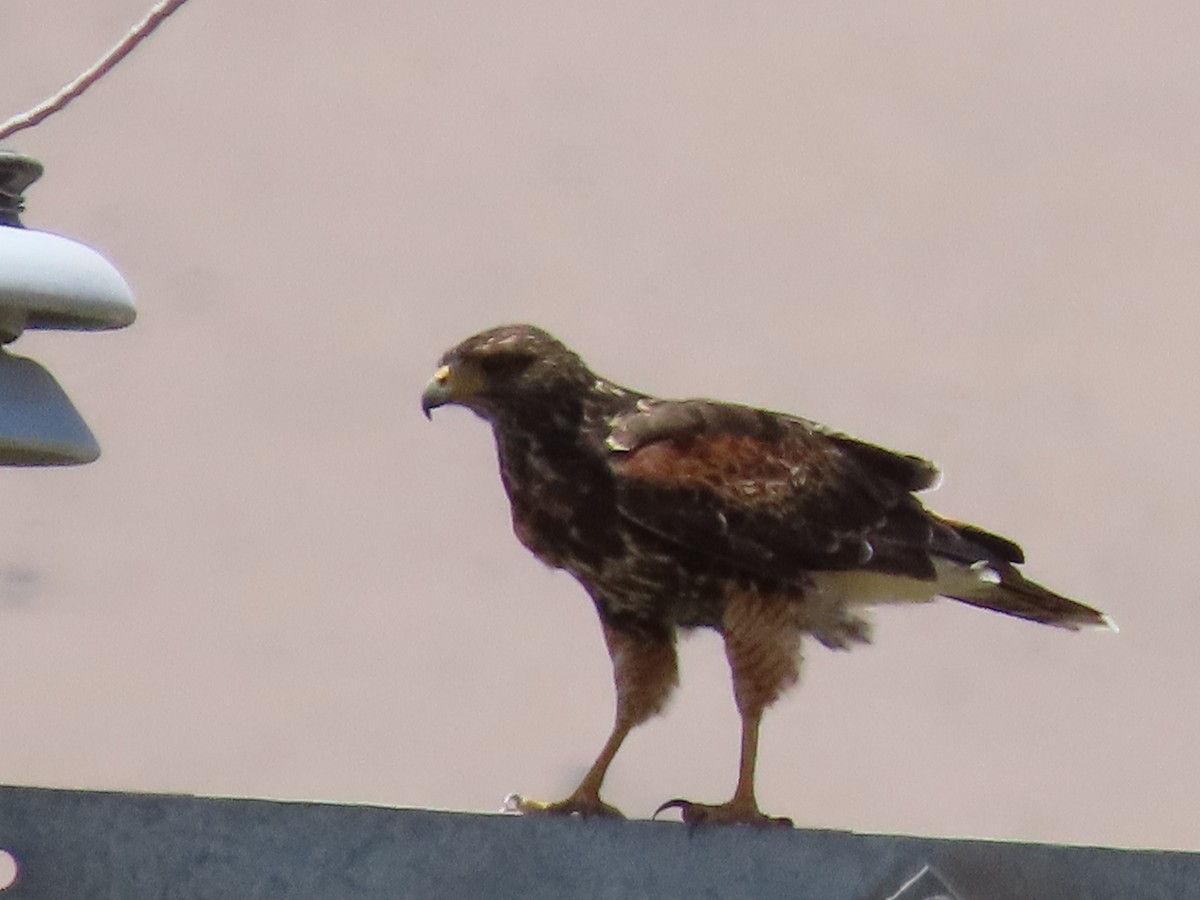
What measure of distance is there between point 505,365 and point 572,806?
2.58 feet

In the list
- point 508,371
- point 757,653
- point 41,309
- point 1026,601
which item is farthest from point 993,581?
point 41,309

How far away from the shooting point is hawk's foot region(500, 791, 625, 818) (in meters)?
3.97

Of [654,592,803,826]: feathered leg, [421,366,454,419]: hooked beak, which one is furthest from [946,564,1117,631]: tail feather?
[421,366,454,419]: hooked beak

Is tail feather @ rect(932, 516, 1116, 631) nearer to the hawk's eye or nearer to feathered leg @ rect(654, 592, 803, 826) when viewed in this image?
feathered leg @ rect(654, 592, 803, 826)

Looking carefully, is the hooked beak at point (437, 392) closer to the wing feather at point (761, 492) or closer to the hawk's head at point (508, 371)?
the hawk's head at point (508, 371)

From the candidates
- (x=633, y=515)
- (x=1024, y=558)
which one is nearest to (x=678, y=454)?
(x=633, y=515)

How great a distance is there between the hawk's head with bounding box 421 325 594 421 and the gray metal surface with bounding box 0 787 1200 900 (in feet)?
4.83

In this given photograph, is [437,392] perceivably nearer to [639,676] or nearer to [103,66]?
[639,676]

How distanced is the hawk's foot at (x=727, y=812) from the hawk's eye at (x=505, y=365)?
833mm

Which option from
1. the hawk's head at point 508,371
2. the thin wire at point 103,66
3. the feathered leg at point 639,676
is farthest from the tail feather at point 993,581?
the thin wire at point 103,66

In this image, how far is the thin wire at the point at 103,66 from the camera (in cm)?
311

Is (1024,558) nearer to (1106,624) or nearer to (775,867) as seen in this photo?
(1106,624)

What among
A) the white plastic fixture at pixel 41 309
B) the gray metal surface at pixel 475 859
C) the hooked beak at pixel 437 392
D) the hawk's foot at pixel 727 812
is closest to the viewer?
the white plastic fixture at pixel 41 309

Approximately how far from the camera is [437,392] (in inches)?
161
